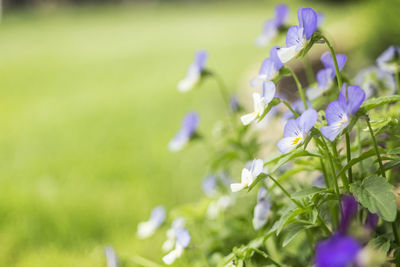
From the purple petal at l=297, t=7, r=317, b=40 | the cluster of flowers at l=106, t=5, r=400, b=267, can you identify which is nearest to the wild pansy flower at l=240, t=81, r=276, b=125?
the cluster of flowers at l=106, t=5, r=400, b=267

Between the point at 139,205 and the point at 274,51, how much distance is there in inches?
42.8

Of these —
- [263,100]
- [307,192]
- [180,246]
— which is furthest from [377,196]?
[180,246]

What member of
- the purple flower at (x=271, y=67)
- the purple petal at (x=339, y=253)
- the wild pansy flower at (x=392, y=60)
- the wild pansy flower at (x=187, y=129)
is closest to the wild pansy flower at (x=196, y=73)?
the wild pansy flower at (x=187, y=129)

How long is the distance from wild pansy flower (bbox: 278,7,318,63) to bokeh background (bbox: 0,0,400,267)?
58 cm

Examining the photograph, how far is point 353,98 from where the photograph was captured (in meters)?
0.66

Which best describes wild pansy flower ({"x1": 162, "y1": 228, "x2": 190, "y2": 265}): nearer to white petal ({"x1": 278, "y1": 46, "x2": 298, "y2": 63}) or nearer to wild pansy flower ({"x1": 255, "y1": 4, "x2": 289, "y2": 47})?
white petal ({"x1": 278, "y1": 46, "x2": 298, "y2": 63})

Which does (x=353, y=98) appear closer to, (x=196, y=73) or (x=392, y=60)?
(x=392, y=60)

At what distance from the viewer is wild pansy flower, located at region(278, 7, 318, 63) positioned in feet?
2.37

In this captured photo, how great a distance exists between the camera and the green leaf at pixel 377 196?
668mm

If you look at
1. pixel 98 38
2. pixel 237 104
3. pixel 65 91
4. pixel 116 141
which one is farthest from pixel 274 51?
pixel 98 38

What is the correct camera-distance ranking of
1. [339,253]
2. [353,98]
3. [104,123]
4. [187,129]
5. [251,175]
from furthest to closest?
[104,123] < [187,129] < [251,175] < [353,98] < [339,253]

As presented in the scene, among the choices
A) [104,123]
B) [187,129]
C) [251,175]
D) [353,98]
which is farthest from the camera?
[104,123]

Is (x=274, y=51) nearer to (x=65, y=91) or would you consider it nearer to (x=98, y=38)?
(x=65, y=91)

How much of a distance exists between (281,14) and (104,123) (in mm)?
1904
